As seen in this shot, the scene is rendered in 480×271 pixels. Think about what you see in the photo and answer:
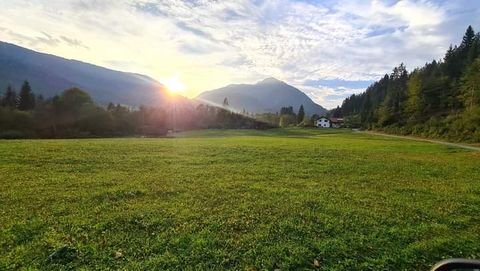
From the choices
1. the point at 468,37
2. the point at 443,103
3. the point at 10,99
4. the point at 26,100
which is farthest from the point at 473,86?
the point at 10,99

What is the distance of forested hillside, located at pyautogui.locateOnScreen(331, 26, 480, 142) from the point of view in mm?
73438

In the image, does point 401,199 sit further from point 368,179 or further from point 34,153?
point 34,153

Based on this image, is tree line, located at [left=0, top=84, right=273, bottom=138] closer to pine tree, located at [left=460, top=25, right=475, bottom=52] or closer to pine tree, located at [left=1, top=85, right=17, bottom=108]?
pine tree, located at [left=1, top=85, right=17, bottom=108]

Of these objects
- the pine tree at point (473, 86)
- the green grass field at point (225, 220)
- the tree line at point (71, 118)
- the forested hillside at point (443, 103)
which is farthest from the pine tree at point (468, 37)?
the green grass field at point (225, 220)

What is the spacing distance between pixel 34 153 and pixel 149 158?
792cm

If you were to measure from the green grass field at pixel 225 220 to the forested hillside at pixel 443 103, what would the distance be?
59143 mm

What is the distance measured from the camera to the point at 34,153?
2452cm

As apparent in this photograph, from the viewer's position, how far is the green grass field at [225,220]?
8.00 meters

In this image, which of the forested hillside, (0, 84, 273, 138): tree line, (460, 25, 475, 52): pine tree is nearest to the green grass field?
the forested hillside

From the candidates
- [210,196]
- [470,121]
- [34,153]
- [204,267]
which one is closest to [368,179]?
[210,196]

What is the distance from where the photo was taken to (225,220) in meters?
10.7

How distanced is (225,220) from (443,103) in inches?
4750

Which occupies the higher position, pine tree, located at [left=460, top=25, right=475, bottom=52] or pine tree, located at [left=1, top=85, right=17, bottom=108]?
pine tree, located at [left=460, top=25, right=475, bottom=52]

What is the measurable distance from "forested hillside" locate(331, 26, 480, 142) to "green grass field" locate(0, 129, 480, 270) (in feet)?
194
